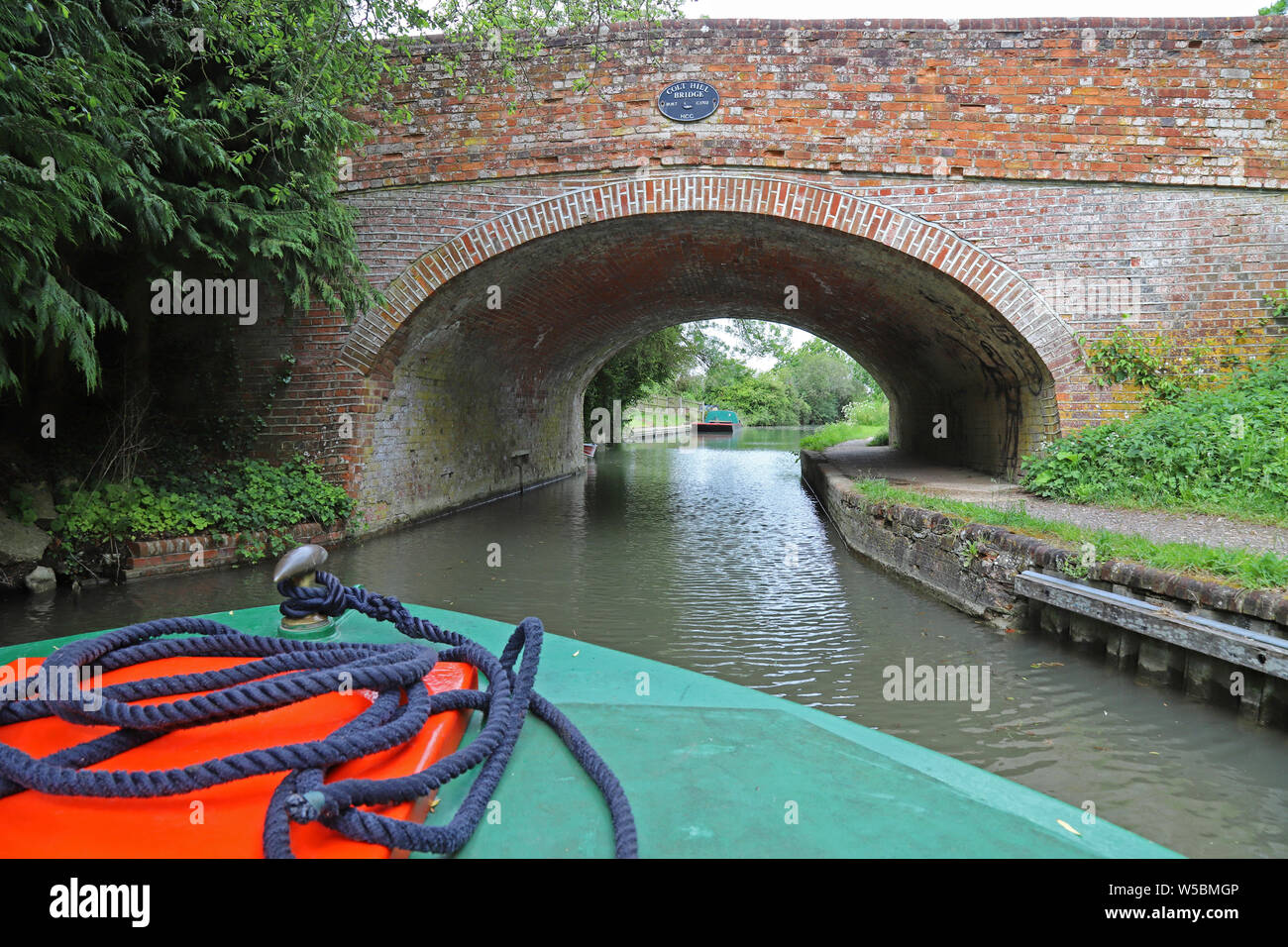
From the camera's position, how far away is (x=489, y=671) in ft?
5.28

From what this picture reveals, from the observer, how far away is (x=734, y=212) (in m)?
7.33

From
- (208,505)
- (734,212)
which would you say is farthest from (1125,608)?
(208,505)

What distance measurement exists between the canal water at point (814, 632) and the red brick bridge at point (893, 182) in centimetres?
219

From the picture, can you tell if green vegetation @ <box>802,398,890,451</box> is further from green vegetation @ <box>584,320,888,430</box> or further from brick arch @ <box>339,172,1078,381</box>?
brick arch @ <box>339,172,1078,381</box>

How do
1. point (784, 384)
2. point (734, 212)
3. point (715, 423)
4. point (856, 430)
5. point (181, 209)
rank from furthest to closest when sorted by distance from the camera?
point (784, 384) < point (715, 423) < point (856, 430) < point (734, 212) < point (181, 209)

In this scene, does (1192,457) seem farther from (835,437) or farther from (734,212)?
(835,437)

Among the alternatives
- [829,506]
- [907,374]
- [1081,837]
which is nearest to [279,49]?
[1081,837]

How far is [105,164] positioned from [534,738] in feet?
15.5

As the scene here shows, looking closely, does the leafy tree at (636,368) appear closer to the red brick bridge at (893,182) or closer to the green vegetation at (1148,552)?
the red brick bridge at (893,182)

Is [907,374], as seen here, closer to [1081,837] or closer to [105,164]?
[105,164]

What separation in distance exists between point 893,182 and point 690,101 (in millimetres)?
2101

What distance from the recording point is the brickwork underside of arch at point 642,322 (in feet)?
25.0

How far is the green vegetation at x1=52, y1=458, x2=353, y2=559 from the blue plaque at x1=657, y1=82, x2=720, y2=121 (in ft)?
16.4

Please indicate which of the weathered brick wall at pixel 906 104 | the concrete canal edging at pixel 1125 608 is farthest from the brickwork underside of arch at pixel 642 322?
the concrete canal edging at pixel 1125 608
